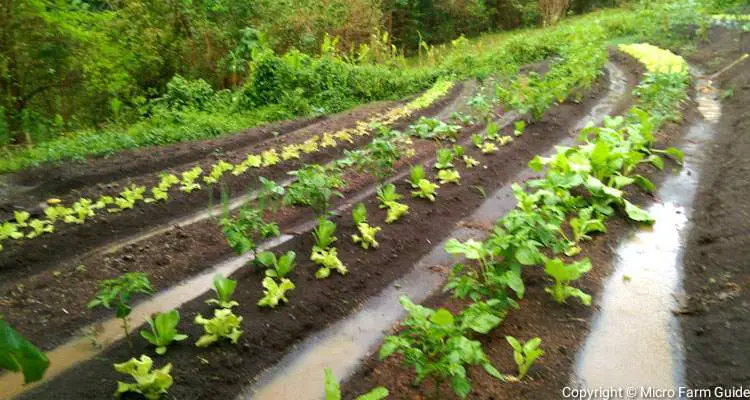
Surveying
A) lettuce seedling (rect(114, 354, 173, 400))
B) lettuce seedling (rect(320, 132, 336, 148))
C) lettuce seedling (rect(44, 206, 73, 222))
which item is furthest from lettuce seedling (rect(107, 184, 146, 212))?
lettuce seedling (rect(114, 354, 173, 400))

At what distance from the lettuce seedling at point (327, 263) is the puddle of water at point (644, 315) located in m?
1.93

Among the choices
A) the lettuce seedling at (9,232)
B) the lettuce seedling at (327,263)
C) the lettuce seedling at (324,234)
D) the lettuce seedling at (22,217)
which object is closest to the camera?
the lettuce seedling at (327,263)

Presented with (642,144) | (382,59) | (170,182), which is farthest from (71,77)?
(642,144)

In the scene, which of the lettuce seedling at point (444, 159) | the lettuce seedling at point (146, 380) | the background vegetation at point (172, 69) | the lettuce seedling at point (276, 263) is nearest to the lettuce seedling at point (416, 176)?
the lettuce seedling at point (444, 159)

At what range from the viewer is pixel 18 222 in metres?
5.25

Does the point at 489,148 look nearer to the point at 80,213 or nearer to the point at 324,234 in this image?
the point at 324,234

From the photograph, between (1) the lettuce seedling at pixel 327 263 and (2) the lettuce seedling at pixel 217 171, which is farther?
(2) the lettuce seedling at pixel 217 171

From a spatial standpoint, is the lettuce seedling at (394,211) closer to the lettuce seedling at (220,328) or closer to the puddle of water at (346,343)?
the puddle of water at (346,343)

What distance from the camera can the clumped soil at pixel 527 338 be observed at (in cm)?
292

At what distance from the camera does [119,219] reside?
17.7ft

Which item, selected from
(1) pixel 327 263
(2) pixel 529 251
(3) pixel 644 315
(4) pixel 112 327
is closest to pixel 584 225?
(3) pixel 644 315

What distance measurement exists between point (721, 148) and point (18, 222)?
886 centimetres

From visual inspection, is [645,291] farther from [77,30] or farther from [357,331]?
[77,30]

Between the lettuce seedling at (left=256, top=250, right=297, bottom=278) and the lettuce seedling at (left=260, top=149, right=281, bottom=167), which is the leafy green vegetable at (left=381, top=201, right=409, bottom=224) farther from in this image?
the lettuce seedling at (left=260, top=149, right=281, bottom=167)
